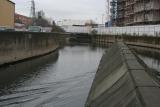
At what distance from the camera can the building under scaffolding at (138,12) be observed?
9700cm

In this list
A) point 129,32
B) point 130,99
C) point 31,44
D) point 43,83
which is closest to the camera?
point 130,99

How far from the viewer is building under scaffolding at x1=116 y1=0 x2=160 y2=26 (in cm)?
9700

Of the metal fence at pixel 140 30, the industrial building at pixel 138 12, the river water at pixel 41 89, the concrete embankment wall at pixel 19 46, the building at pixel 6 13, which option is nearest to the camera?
the river water at pixel 41 89

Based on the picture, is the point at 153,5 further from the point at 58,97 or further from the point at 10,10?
the point at 58,97

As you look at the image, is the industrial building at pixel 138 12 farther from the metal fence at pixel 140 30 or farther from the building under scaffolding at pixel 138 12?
the metal fence at pixel 140 30

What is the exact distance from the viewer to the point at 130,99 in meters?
7.82

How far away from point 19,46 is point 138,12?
3125 inches

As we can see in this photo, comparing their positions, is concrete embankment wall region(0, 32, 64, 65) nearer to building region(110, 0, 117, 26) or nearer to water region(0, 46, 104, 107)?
water region(0, 46, 104, 107)

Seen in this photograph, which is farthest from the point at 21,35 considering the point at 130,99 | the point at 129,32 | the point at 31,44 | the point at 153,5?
the point at 153,5

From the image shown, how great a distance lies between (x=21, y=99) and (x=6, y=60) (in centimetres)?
1375

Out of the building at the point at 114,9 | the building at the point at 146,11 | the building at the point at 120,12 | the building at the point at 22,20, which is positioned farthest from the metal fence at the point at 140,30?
the building at the point at 22,20

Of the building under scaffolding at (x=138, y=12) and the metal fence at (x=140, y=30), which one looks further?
the building under scaffolding at (x=138, y=12)

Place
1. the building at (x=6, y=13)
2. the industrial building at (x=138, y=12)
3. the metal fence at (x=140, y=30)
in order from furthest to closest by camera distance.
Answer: the industrial building at (x=138, y=12) < the metal fence at (x=140, y=30) < the building at (x=6, y=13)

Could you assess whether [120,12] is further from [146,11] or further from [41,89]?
[41,89]
